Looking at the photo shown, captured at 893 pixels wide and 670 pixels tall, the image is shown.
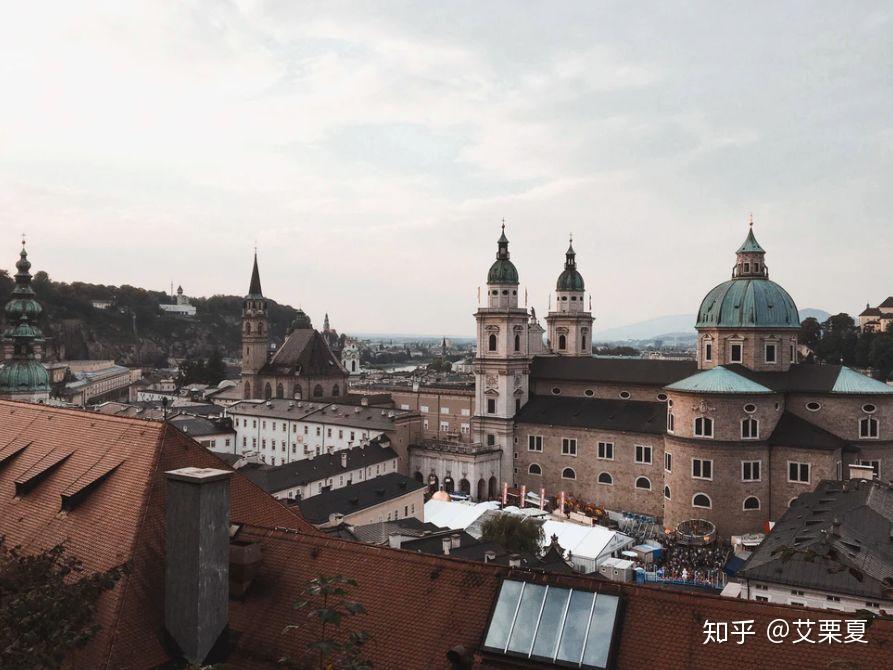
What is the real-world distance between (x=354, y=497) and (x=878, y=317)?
132m

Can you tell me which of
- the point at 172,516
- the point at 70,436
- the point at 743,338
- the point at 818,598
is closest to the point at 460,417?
the point at 743,338

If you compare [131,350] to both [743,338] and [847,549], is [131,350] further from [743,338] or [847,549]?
[847,549]

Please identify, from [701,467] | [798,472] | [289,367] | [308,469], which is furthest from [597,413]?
[289,367]

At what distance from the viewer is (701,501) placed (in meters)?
48.3

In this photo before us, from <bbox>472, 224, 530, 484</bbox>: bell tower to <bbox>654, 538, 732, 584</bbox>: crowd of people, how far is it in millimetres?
17785

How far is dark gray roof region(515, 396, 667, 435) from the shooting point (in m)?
55.7

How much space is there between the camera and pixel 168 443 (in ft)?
46.4

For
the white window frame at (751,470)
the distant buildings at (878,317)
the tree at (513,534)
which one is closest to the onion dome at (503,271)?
the white window frame at (751,470)

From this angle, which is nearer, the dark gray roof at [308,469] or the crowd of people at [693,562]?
the crowd of people at [693,562]

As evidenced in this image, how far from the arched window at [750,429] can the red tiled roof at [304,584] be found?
40513 mm

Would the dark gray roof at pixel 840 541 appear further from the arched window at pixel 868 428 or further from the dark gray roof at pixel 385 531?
the dark gray roof at pixel 385 531

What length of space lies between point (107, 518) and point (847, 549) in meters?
23.8

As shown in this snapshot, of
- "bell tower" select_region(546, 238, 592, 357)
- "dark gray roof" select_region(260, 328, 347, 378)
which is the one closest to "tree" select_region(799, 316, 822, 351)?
"bell tower" select_region(546, 238, 592, 357)

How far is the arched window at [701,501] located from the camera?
4809cm
